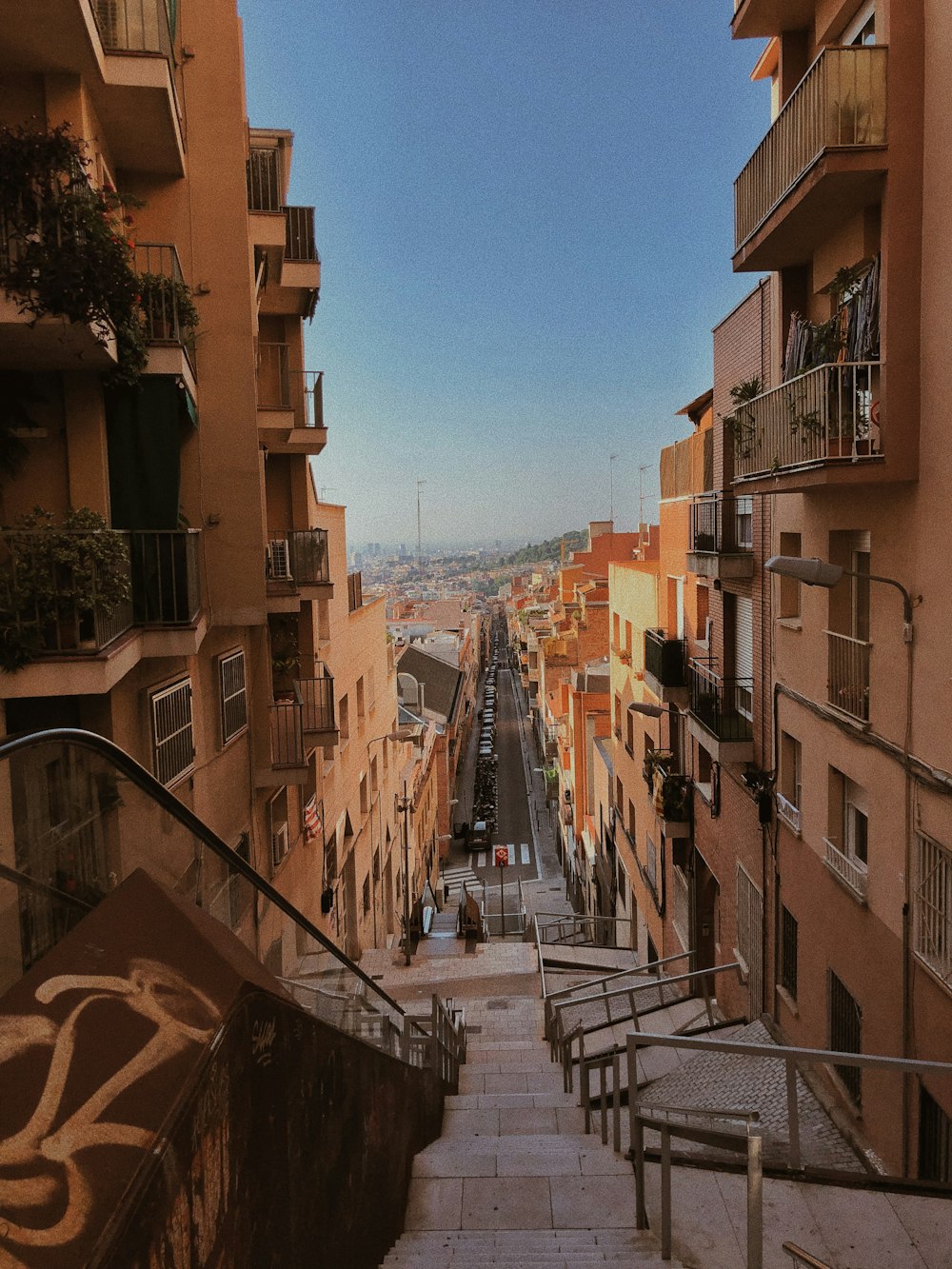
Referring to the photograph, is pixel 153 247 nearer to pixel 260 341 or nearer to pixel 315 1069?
pixel 260 341

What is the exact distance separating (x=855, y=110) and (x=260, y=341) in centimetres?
1057

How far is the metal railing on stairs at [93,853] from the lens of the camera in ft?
9.17

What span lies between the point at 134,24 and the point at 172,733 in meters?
7.52

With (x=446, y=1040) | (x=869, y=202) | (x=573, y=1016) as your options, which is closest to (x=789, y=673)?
(x=869, y=202)

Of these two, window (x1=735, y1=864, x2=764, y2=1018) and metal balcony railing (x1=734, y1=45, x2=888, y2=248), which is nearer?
metal balcony railing (x1=734, y1=45, x2=888, y2=248)

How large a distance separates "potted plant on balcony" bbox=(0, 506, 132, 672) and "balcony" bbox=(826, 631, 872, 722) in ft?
23.8

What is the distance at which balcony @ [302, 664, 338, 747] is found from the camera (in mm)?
15562

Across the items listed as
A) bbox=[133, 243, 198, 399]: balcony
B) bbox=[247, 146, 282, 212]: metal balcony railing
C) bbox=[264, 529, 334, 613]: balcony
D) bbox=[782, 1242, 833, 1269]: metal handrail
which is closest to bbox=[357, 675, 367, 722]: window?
bbox=[264, 529, 334, 613]: balcony

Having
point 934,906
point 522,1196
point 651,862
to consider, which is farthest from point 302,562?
point 651,862

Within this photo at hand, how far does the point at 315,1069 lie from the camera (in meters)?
4.09

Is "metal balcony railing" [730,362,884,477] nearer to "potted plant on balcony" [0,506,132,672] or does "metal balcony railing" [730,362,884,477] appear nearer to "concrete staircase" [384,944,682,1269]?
"concrete staircase" [384,944,682,1269]

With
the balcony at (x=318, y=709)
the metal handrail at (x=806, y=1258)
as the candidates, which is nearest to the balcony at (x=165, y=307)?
the balcony at (x=318, y=709)

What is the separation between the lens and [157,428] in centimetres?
1003

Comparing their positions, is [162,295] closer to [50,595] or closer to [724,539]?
[50,595]
